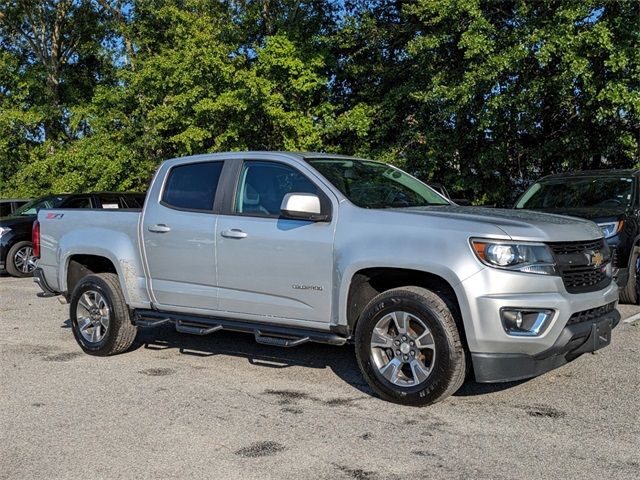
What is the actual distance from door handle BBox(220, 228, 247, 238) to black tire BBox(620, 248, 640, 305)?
512 centimetres

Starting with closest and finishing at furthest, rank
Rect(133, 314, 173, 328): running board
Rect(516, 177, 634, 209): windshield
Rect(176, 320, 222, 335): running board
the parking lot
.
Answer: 1. the parking lot
2. Rect(176, 320, 222, 335): running board
3. Rect(133, 314, 173, 328): running board
4. Rect(516, 177, 634, 209): windshield

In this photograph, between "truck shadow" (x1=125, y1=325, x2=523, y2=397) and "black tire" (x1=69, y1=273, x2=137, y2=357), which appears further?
"black tire" (x1=69, y1=273, x2=137, y2=357)

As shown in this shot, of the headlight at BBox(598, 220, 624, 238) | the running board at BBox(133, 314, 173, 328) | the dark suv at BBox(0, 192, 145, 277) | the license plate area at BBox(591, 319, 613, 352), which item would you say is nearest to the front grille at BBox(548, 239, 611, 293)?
the license plate area at BBox(591, 319, 613, 352)

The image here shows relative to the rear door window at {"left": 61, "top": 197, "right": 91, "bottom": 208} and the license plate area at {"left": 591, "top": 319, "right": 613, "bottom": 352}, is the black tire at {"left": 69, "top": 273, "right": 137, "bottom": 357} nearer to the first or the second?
the license plate area at {"left": 591, "top": 319, "right": 613, "bottom": 352}

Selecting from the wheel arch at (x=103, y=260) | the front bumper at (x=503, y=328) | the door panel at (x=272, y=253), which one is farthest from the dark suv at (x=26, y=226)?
the front bumper at (x=503, y=328)

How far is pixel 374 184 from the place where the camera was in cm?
588

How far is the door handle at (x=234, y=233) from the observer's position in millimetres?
5708

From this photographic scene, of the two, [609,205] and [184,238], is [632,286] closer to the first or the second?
[609,205]

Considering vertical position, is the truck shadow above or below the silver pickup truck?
below

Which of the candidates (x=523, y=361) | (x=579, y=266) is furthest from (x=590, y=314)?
(x=523, y=361)

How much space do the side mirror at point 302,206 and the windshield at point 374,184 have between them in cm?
31

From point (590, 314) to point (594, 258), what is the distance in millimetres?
423

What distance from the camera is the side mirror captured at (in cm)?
522

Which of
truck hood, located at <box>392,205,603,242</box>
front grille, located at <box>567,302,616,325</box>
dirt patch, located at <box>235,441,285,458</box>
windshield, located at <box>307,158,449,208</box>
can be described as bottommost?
dirt patch, located at <box>235,441,285,458</box>
